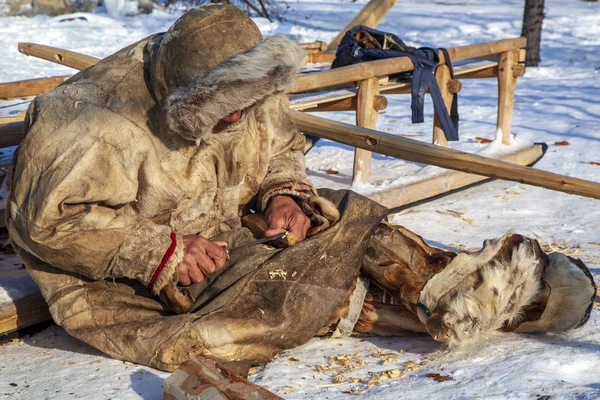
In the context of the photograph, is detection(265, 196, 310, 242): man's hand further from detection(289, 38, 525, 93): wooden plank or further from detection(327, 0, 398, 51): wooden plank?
detection(327, 0, 398, 51): wooden plank

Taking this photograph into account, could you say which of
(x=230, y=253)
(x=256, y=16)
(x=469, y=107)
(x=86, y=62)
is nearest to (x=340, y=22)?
(x=256, y=16)

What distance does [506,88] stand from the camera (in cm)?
689

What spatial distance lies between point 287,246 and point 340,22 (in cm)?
1280

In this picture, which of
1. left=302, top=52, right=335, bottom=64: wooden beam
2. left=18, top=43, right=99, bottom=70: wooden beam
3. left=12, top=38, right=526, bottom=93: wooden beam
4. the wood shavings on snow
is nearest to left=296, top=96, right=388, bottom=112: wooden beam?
left=12, top=38, right=526, bottom=93: wooden beam

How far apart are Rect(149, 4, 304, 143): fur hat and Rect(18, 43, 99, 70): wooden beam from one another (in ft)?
7.61

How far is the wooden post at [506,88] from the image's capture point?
6812 mm

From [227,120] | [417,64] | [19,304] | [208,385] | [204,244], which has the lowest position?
[19,304]

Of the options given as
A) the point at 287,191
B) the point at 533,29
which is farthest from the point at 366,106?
the point at 533,29

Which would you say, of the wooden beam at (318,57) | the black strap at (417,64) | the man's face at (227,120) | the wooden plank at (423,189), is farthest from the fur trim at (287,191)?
the wooden beam at (318,57)

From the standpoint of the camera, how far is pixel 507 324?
3.09m

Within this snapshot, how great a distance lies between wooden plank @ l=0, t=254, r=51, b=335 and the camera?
10.9 ft

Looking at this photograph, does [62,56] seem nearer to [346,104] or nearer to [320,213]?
[346,104]

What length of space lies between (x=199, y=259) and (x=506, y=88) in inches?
180

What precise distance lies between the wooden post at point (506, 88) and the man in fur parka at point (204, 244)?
12.6 feet
